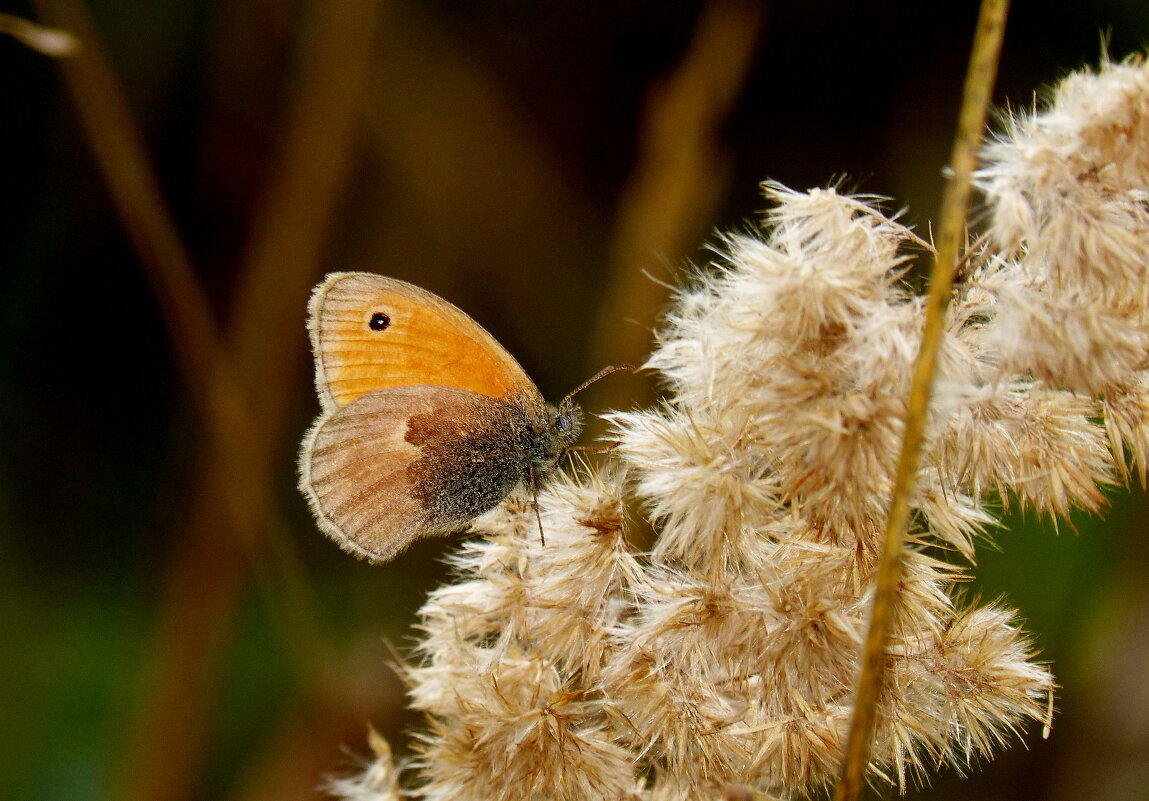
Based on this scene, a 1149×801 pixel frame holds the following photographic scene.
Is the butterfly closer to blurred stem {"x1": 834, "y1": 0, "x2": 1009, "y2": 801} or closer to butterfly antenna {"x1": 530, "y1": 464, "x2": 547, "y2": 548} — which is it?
butterfly antenna {"x1": 530, "y1": 464, "x2": 547, "y2": 548}

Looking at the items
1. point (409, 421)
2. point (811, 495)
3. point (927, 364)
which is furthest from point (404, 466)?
point (927, 364)

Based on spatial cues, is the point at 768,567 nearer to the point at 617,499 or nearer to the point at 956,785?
the point at 617,499

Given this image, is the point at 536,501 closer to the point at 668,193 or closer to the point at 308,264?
the point at 668,193

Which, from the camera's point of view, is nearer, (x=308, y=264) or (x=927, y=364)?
(x=927, y=364)

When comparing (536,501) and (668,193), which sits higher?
(668,193)

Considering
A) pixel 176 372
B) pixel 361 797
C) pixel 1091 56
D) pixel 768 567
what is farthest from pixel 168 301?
pixel 1091 56

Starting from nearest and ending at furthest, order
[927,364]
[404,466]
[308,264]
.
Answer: [927,364] < [404,466] < [308,264]
